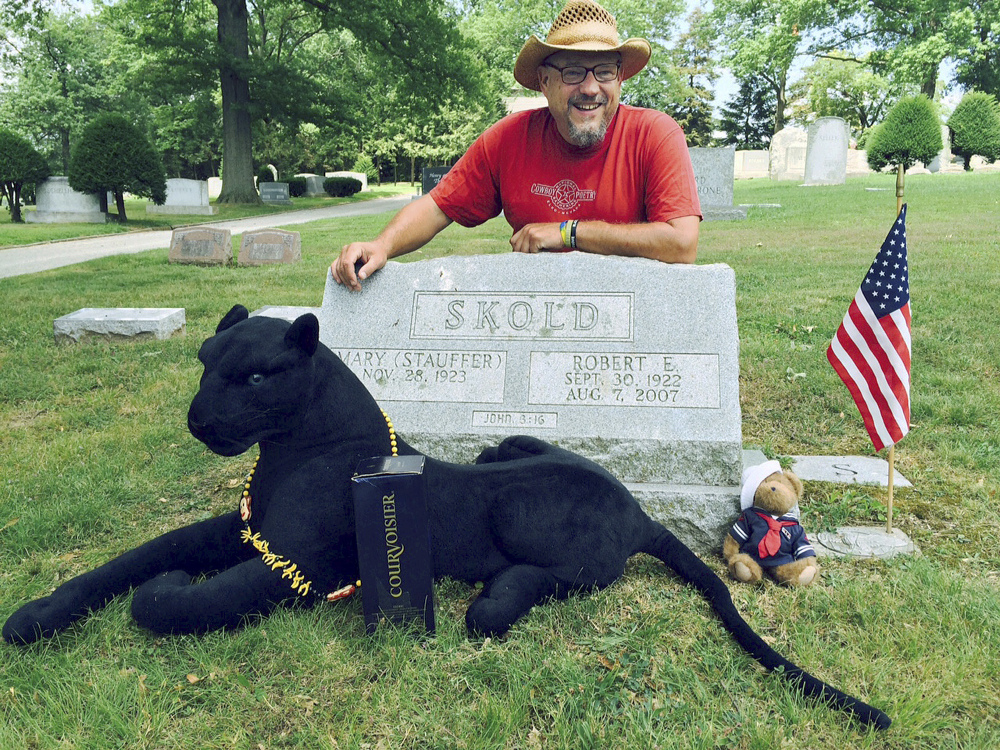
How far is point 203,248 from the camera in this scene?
39.5 feet

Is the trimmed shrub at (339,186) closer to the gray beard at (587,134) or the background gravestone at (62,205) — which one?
the background gravestone at (62,205)

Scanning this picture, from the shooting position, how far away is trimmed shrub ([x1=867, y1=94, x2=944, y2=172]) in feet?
82.7

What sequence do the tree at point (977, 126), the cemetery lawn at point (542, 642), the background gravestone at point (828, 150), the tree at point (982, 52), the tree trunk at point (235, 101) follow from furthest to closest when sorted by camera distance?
the tree at point (977, 126)
the tree at point (982, 52)
the background gravestone at point (828, 150)
the tree trunk at point (235, 101)
the cemetery lawn at point (542, 642)

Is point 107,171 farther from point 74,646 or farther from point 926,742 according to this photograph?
point 926,742

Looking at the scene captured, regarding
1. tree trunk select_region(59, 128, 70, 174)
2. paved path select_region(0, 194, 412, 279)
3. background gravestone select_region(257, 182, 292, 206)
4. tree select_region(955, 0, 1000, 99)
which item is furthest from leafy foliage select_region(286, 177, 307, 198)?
tree select_region(955, 0, 1000, 99)

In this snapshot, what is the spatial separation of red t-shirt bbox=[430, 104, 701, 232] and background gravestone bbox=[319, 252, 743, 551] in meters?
0.27

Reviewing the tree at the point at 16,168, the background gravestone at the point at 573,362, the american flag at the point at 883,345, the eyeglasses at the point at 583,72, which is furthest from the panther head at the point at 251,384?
the tree at the point at 16,168

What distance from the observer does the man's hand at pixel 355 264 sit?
3.70 meters

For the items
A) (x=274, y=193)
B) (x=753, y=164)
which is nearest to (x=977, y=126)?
(x=753, y=164)

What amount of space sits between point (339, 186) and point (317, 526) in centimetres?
3440

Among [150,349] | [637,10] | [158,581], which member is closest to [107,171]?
[150,349]

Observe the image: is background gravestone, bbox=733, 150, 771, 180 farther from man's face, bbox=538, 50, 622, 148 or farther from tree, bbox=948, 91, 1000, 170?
man's face, bbox=538, 50, 622, 148

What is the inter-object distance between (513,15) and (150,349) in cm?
4537

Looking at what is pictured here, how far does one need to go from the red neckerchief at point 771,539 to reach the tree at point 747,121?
57085 mm
